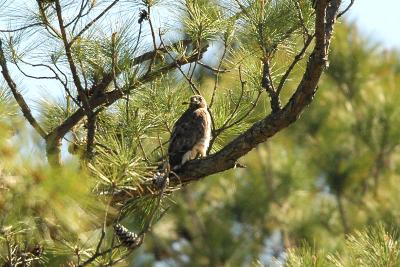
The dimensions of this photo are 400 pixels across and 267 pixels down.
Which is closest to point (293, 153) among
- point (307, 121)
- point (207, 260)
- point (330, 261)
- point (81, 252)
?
point (307, 121)

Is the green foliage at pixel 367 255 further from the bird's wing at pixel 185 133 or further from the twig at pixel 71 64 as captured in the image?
the twig at pixel 71 64

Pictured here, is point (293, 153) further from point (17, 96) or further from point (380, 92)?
point (17, 96)

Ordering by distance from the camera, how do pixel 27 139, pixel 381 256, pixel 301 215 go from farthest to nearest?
pixel 301 215 < pixel 381 256 < pixel 27 139

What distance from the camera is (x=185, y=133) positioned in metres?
3.95

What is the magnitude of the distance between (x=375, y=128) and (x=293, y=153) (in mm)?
638

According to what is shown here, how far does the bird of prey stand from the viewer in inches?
→ 145

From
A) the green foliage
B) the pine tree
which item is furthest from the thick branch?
the green foliage

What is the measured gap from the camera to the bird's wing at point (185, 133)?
3.62 meters

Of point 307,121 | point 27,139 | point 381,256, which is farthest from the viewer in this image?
point 307,121

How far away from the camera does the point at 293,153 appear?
7.37m

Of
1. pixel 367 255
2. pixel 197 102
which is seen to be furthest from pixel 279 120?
pixel 197 102

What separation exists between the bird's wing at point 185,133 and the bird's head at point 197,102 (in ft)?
0.11

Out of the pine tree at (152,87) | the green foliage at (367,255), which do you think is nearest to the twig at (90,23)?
the pine tree at (152,87)

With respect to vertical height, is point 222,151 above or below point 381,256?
above
